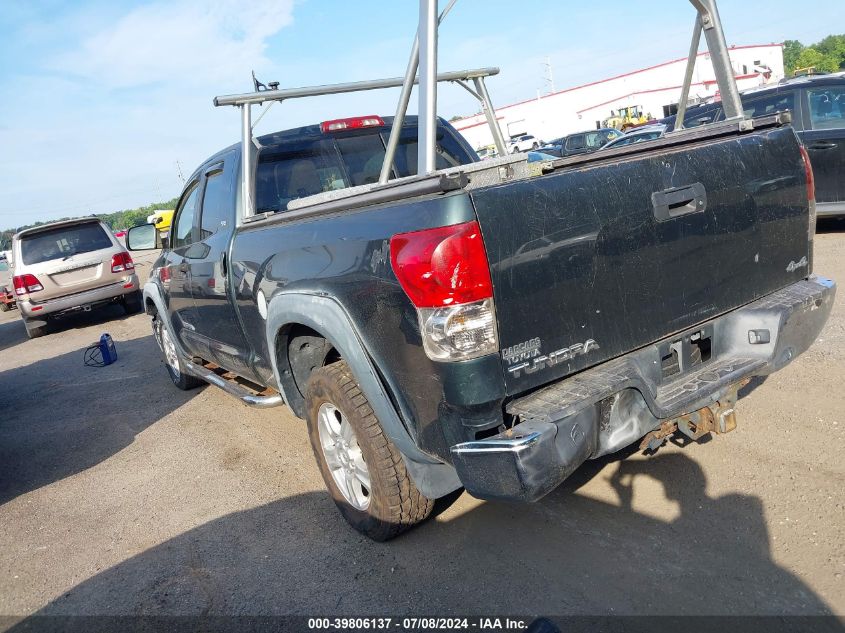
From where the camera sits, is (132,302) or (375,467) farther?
(132,302)

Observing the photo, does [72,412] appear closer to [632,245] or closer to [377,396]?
[377,396]

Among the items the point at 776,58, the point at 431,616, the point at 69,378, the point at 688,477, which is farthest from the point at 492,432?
the point at 776,58

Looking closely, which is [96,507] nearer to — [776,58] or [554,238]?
[554,238]

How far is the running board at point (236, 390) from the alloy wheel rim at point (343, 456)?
0.55 m

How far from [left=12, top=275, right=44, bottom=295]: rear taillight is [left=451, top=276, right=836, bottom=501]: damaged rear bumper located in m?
11.3

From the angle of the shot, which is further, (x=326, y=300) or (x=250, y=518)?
(x=250, y=518)

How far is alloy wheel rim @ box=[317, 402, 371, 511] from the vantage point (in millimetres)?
3297

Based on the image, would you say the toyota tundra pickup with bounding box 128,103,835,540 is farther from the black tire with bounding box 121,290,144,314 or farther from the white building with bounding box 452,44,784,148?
Answer: the white building with bounding box 452,44,784,148

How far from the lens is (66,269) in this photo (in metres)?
11.6

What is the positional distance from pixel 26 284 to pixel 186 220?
25.4 feet

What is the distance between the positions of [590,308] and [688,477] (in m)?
1.37

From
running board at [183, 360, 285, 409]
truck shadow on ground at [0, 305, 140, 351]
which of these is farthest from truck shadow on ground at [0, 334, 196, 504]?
truck shadow on ground at [0, 305, 140, 351]

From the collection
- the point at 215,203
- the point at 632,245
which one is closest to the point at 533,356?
the point at 632,245

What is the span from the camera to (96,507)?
4340mm
